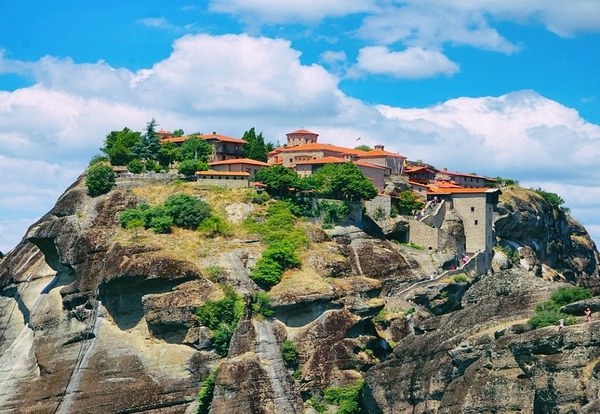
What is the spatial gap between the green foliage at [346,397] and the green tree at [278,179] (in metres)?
21.3

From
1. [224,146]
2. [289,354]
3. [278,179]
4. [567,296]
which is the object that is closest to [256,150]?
[224,146]

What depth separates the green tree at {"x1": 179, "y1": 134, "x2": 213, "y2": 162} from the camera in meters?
120

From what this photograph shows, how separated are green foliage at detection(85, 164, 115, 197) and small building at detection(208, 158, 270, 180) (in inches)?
370

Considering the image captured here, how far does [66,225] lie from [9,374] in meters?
12.4

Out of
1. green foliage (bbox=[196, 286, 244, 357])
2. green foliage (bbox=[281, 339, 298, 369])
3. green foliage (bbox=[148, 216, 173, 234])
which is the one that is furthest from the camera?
green foliage (bbox=[148, 216, 173, 234])

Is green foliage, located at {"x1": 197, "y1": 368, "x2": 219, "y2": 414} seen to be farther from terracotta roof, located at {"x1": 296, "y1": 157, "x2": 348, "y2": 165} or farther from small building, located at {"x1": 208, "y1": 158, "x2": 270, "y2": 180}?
terracotta roof, located at {"x1": 296, "y1": 157, "x2": 348, "y2": 165}

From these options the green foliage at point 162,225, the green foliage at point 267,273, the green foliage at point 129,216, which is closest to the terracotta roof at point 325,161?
the green foliage at point 129,216

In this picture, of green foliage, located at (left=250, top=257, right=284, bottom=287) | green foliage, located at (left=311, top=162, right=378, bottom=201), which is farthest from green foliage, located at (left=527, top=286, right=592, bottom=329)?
green foliage, located at (left=311, top=162, right=378, bottom=201)

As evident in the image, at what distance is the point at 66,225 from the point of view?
105375 millimetres

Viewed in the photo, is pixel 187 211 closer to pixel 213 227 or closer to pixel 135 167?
pixel 213 227

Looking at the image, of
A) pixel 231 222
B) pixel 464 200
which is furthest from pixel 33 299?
pixel 464 200

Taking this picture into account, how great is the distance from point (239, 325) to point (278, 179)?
17.6 metres

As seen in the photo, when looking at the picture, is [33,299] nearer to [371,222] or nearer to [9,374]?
[9,374]

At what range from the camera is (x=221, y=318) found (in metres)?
95.3
